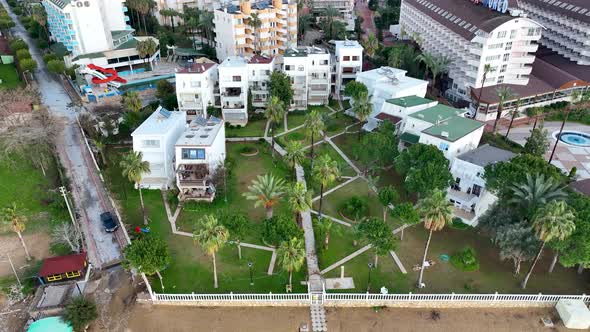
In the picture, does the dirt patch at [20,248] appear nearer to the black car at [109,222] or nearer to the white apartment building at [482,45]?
the black car at [109,222]

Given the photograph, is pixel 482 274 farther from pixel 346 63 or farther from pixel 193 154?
pixel 346 63

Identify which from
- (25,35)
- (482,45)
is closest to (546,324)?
(482,45)

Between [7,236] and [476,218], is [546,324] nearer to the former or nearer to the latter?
[476,218]

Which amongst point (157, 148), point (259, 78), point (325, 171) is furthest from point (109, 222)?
point (259, 78)

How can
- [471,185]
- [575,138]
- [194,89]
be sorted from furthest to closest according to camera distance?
1. [194,89]
2. [575,138]
3. [471,185]

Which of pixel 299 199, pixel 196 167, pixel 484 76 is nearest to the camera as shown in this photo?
pixel 299 199

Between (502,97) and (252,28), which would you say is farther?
(252,28)

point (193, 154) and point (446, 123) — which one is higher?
point (446, 123)

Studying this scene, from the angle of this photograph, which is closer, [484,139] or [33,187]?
[33,187]
